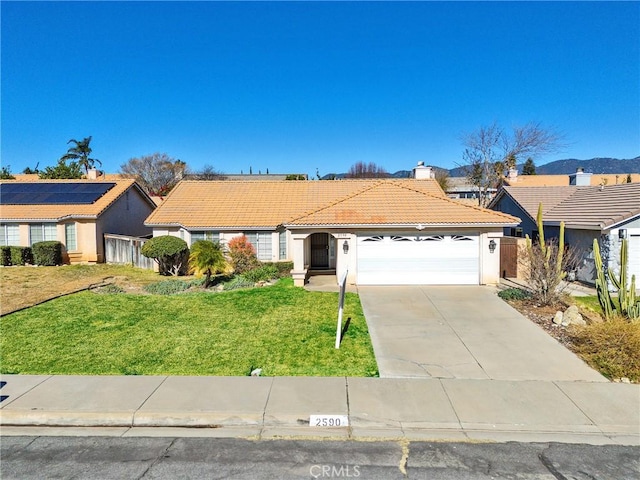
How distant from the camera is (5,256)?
21.1m

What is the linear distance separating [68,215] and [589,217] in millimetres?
24859

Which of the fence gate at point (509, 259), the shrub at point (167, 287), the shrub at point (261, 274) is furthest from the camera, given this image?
the fence gate at point (509, 259)

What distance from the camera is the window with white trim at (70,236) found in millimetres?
21781

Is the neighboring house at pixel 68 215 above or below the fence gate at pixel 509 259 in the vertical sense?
above

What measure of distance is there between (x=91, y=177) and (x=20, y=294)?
63.8 ft

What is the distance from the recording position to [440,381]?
7.48 m

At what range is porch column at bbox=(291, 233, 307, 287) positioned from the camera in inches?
621

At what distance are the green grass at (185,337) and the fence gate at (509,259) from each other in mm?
8071

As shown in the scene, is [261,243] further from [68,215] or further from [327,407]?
[327,407]

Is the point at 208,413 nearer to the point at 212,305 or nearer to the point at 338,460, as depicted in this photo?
the point at 338,460

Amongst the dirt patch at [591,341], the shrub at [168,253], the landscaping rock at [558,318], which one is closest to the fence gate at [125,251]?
the shrub at [168,253]

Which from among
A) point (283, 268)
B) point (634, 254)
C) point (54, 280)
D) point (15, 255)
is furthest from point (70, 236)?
point (634, 254)

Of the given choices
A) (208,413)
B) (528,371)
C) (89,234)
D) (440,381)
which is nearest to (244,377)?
(208,413)

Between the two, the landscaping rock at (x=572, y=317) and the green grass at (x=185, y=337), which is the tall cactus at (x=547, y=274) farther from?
the green grass at (x=185, y=337)
